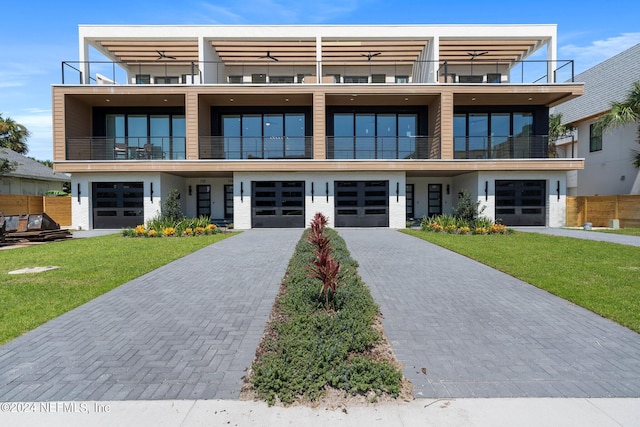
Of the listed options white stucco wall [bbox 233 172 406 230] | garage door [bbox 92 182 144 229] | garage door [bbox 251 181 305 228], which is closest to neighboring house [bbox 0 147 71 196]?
garage door [bbox 92 182 144 229]

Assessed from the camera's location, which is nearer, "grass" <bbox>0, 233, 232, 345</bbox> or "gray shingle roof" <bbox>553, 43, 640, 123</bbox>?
"grass" <bbox>0, 233, 232, 345</bbox>

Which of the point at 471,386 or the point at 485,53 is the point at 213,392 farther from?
the point at 485,53

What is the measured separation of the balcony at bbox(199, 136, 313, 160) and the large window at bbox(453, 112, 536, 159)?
8845mm

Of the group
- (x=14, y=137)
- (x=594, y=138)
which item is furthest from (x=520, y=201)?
(x=14, y=137)

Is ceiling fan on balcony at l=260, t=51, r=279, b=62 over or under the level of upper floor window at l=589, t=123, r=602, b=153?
over

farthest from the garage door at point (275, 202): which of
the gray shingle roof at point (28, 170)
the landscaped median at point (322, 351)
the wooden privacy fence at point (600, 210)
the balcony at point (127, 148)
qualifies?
the gray shingle roof at point (28, 170)

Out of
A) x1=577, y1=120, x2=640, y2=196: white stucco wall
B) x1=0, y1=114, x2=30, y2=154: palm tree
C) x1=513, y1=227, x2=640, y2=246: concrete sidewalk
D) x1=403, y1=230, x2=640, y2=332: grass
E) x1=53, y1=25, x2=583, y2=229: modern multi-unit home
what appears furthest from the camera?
x1=0, y1=114, x2=30, y2=154: palm tree

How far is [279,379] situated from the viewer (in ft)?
11.1

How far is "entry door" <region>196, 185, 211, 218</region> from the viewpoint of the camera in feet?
78.8

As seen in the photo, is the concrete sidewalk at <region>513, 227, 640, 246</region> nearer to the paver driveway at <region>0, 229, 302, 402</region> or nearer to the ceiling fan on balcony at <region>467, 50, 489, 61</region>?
the ceiling fan on balcony at <region>467, 50, 489, 61</region>

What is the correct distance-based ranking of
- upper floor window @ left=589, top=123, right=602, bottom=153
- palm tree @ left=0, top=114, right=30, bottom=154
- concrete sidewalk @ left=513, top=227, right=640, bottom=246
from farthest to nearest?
palm tree @ left=0, top=114, right=30, bottom=154
upper floor window @ left=589, top=123, right=602, bottom=153
concrete sidewalk @ left=513, top=227, right=640, bottom=246

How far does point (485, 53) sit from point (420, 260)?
724 inches

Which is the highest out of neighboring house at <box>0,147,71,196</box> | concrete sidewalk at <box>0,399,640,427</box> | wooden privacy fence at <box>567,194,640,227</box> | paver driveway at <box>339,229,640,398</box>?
neighboring house at <box>0,147,71,196</box>

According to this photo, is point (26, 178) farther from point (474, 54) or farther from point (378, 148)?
point (474, 54)
